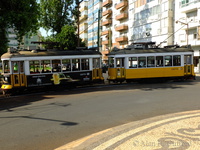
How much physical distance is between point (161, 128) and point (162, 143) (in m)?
1.08

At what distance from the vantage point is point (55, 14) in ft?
108

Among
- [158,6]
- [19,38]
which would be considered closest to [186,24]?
[158,6]

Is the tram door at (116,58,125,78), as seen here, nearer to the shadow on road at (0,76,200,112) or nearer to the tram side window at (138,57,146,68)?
the tram side window at (138,57,146,68)

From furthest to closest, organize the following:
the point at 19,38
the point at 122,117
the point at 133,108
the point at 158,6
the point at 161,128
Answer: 1. the point at 158,6
2. the point at 19,38
3. the point at 133,108
4. the point at 122,117
5. the point at 161,128

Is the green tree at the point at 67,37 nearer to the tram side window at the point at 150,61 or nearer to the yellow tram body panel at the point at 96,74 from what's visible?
the yellow tram body panel at the point at 96,74

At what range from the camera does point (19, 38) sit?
19281 millimetres

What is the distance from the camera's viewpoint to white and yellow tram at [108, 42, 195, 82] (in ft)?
58.3

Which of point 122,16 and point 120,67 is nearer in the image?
point 120,67

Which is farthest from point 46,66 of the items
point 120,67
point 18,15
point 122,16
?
point 122,16

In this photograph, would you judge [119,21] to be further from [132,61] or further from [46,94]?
[46,94]

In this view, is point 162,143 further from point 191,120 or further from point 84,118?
point 84,118

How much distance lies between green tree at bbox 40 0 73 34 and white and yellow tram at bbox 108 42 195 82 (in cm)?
1786

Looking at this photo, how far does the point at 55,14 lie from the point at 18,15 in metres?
17.9

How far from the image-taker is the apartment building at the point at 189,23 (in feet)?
105
